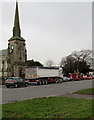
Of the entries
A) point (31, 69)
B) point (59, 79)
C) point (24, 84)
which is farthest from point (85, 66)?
point (24, 84)

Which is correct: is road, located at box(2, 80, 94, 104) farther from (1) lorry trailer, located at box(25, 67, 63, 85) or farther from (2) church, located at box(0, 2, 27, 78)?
(2) church, located at box(0, 2, 27, 78)

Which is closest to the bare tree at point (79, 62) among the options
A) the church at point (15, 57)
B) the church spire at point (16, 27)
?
the church at point (15, 57)

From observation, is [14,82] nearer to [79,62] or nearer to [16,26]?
[16,26]

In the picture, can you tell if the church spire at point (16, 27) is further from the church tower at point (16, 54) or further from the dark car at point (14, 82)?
the dark car at point (14, 82)

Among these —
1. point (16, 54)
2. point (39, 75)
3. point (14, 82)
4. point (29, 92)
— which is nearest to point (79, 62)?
point (16, 54)

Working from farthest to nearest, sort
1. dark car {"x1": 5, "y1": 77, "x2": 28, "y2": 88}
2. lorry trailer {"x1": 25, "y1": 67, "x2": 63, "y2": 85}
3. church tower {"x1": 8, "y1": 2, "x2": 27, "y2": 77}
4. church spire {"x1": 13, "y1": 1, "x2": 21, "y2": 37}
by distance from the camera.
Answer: church spire {"x1": 13, "y1": 1, "x2": 21, "y2": 37}, church tower {"x1": 8, "y1": 2, "x2": 27, "y2": 77}, lorry trailer {"x1": 25, "y1": 67, "x2": 63, "y2": 85}, dark car {"x1": 5, "y1": 77, "x2": 28, "y2": 88}

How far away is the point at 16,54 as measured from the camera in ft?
216

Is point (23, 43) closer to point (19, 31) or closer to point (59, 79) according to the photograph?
point (19, 31)

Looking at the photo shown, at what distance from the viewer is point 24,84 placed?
3128 centimetres

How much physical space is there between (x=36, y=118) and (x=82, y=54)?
285 ft

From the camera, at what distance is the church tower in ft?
214

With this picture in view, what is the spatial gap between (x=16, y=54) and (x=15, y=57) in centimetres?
106

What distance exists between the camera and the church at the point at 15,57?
65375mm

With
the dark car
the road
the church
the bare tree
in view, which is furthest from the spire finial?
the road
